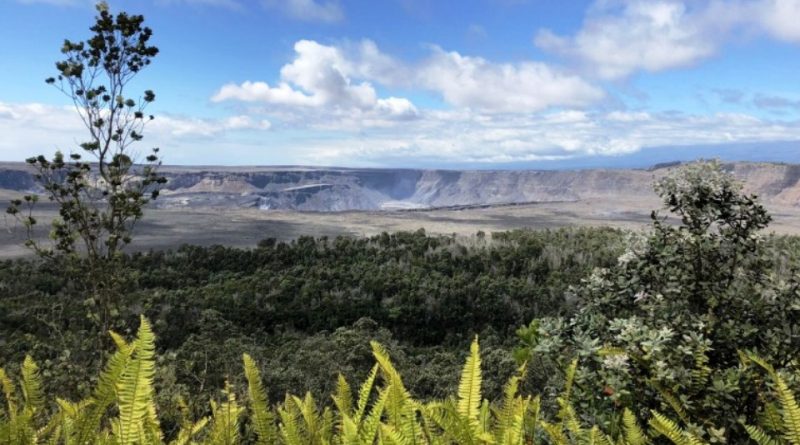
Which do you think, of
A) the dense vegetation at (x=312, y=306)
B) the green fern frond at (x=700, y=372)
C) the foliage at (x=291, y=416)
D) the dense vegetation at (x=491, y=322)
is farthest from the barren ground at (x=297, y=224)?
the foliage at (x=291, y=416)

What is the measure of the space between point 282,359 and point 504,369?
3.67 metres

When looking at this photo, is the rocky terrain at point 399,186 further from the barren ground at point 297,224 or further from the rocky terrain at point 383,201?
the barren ground at point 297,224

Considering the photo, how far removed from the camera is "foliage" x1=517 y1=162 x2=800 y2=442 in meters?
2.96

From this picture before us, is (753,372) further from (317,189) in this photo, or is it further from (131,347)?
(317,189)

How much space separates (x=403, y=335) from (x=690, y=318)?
8140mm

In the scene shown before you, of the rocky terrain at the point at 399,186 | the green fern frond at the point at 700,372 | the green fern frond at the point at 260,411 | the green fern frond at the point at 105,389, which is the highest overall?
the green fern frond at the point at 105,389

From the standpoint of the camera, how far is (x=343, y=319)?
37.6 ft

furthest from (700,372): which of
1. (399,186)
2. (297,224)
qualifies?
(399,186)

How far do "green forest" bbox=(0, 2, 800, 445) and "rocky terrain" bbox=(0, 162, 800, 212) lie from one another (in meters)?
A: 58.3

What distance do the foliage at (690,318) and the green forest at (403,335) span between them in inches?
0.6

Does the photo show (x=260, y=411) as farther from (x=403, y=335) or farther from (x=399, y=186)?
(x=399, y=186)

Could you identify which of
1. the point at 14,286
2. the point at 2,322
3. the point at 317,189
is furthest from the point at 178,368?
the point at 317,189

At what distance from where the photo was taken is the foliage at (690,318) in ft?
9.71

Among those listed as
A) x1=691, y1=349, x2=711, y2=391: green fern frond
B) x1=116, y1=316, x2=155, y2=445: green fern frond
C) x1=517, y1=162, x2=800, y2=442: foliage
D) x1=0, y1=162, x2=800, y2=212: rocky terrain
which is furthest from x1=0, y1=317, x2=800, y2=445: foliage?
x1=0, y1=162, x2=800, y2=212: rocky terrain
